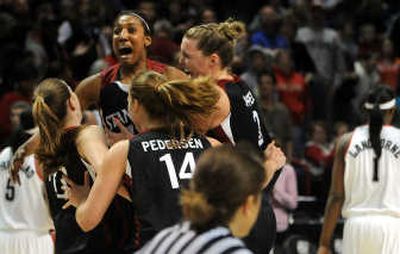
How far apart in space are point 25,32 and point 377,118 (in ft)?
23.7

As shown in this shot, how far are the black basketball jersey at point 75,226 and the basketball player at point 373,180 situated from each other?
2.30 metres

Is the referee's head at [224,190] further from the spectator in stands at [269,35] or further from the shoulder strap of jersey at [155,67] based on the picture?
the spectator in stands at [269,35]

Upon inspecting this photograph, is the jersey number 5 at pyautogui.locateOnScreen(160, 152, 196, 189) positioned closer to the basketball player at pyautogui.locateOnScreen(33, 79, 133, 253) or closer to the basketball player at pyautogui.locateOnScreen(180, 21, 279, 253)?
the basketball player at pyautogui.locateOnScreen(33, 79, 133, 253)

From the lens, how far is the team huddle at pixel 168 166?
3.40 m

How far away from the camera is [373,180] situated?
7.00 metres

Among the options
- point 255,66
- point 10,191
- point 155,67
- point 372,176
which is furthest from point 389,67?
point 155,67

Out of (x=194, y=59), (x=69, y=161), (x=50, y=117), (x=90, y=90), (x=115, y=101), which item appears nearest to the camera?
(x=69, y=161)

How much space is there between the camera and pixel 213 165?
132 inches

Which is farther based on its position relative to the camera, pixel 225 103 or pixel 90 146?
pixel 225 103

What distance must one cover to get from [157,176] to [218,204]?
3.89 ft

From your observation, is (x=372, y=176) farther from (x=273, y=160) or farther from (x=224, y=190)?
(x=224, y=190)

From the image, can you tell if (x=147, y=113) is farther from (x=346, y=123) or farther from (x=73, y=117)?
(x=346, y=123)

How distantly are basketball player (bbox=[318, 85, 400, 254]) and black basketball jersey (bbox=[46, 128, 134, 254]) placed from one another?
2.30 metres

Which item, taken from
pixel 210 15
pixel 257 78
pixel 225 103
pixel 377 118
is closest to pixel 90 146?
pixel 225 103
